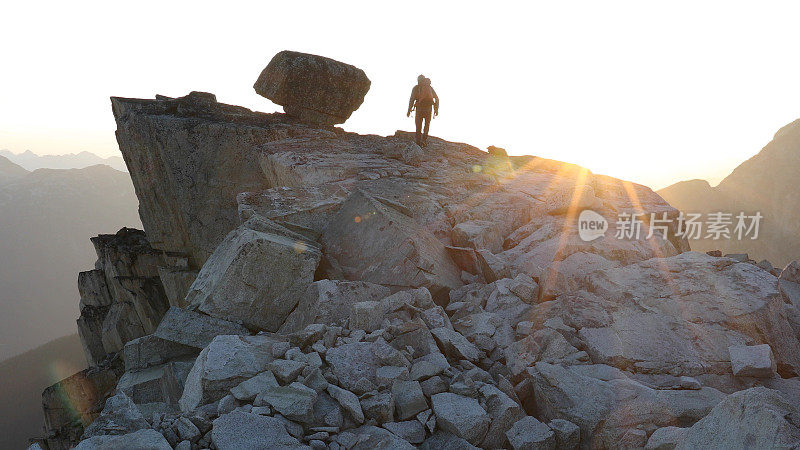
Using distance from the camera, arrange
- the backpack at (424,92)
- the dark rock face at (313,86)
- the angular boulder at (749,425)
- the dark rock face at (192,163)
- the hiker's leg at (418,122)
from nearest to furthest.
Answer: the angular boulder at (749,425) → the backpack at (424,92) → the hiker's leg at (418,122) → the dark rock face at (192,163) → the dark rock face at (313,86)

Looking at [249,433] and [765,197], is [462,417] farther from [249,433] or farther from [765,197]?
[765,197]

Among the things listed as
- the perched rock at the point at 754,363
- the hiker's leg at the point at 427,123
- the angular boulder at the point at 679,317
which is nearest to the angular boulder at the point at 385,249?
the angular boulder at the point at 679,317

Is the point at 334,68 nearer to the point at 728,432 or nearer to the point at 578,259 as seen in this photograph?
the point at 578,259

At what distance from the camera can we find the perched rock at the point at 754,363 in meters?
4.12

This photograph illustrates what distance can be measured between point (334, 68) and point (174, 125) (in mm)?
6129

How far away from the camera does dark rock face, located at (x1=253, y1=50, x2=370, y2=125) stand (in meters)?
16.2

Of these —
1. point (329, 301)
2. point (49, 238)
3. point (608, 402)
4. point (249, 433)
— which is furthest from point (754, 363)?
point (49, 238)

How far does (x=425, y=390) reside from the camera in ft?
12.4

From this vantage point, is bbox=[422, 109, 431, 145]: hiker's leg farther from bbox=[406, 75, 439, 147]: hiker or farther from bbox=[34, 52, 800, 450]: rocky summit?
bbox=[34, 52, 800, 450]: rocky summit

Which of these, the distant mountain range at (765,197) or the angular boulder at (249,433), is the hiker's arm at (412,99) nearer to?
the angular boulder at (249,433)

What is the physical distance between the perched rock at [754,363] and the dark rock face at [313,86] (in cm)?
1543

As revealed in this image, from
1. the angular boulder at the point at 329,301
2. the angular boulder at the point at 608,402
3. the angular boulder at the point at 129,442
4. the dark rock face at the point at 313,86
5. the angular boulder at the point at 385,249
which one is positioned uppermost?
the dark rock face at the point at 313,86

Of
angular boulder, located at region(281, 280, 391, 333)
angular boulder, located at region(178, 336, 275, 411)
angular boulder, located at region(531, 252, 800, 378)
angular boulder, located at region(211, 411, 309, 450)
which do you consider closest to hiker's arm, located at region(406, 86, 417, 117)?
angular boulder, located at region(281, 280, 391, 333)

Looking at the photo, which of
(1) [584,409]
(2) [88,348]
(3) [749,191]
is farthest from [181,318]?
(3) [749,191]
